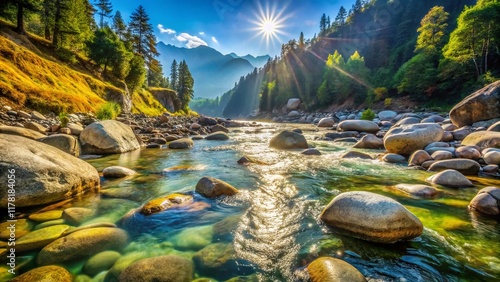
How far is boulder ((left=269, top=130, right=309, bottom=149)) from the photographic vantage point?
12.9 meters

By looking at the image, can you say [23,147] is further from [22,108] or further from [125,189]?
[22,108]

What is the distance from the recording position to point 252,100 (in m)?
156

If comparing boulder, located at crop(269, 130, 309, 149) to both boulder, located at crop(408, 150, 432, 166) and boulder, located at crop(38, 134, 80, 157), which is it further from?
boulder, located at crop(38, 134, 80, 157)

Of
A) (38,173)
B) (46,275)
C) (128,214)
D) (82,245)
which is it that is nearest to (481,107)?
(128,214)

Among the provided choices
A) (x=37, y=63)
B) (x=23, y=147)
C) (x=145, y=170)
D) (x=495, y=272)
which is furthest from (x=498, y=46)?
(x=37, y=63)

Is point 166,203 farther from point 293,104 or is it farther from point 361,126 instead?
point 293,104

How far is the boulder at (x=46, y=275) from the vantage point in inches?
98.8

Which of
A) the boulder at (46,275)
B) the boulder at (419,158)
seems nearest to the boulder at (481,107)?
the boulder at (419,158)

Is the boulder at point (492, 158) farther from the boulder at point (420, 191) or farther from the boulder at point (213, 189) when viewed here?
the boulder at point (213, 189)

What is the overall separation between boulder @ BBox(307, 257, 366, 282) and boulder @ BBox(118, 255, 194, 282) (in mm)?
1494

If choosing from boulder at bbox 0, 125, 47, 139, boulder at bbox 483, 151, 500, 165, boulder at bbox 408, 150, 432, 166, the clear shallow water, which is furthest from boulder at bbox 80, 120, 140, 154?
boulder at bbox 483, 151, 500, 165

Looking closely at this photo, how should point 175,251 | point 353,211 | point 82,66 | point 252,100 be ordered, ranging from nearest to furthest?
point 175,251 < point 353,211 < point 82,66 < point 252,100

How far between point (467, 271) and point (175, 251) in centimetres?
392

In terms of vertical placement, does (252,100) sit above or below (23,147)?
above
